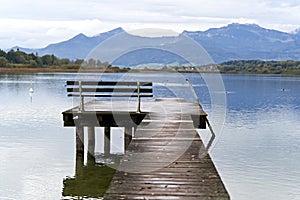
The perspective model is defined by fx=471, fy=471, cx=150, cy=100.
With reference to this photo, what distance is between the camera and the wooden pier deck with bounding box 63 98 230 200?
812 centimetres

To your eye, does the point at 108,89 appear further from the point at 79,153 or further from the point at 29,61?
the point at 29,61

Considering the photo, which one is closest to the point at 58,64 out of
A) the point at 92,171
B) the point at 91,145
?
the point at 91,145

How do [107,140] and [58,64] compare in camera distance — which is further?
[58,64]

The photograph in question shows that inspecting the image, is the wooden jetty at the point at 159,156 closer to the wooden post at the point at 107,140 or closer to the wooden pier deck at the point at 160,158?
the wooden pier deck at the point at 160,158

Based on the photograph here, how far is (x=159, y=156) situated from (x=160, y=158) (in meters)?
0.21

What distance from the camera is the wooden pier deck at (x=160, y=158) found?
8.12 metres

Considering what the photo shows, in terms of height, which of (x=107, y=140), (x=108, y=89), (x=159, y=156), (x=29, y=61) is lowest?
(x=29, y=61)

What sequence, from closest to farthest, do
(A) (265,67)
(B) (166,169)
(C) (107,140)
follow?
1. (B) (166,169)
2. (C) (107,140)
3. (A) (265,67)

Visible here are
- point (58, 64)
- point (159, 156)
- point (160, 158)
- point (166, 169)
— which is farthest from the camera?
point (58, 64)

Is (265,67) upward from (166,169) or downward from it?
downward

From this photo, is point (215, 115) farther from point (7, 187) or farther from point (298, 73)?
point (298, 73)

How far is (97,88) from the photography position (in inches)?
659

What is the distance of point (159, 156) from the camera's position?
10719mm

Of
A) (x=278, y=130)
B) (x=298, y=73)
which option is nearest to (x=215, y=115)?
(x=278, y=130)
